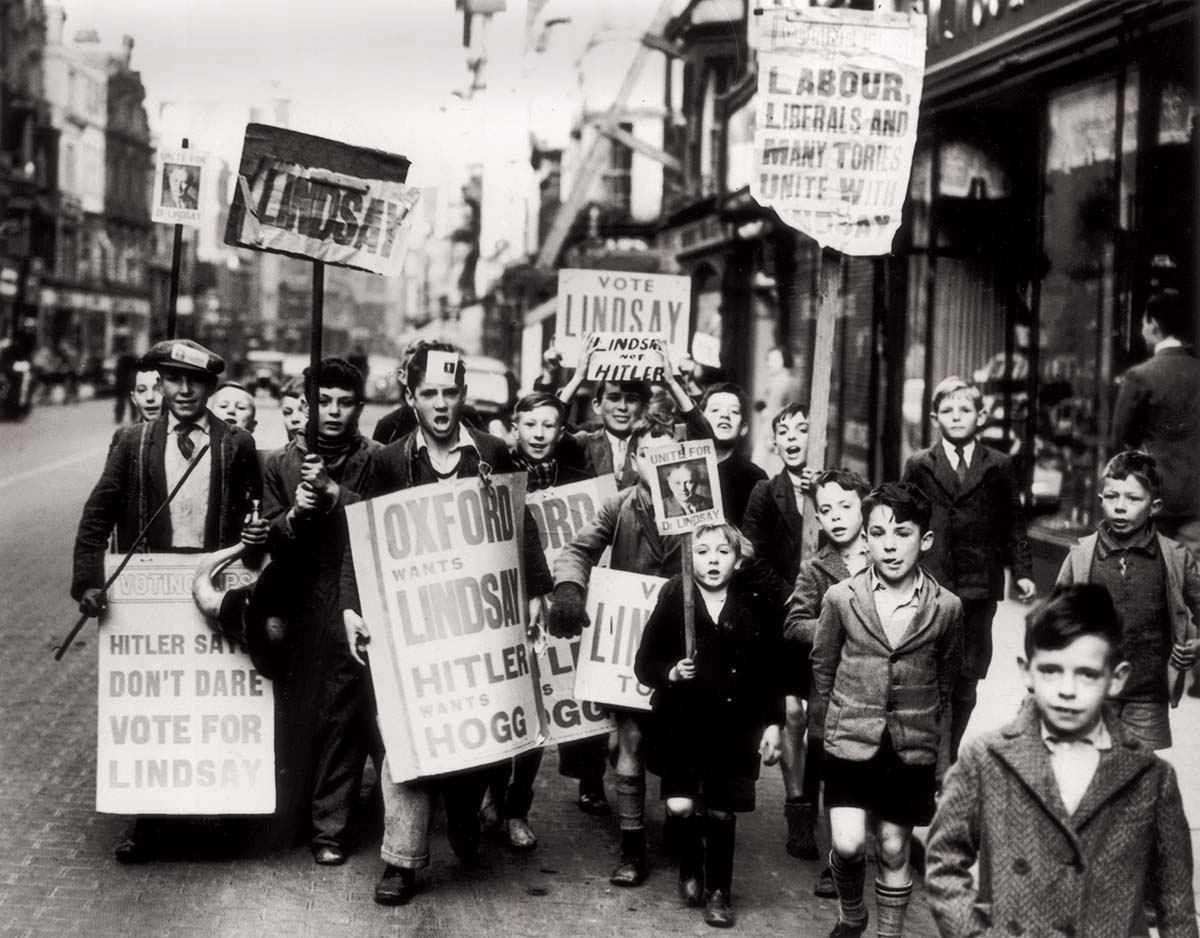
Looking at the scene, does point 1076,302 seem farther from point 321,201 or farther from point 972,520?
point 321,201

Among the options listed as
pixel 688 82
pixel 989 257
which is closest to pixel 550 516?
pixel 989 257

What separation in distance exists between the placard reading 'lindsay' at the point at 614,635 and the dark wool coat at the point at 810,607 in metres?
0.65

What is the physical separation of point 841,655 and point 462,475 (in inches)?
71.0

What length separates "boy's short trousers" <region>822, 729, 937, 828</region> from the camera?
5207mm

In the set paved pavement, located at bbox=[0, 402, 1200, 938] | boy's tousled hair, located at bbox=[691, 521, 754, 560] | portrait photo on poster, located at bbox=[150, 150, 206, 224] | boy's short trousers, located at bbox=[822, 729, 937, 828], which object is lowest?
paved pavement, located at bbox=[0, 402, 1200, 938]

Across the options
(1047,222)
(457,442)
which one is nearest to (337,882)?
(457,442)

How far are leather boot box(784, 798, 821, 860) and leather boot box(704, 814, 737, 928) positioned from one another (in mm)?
878

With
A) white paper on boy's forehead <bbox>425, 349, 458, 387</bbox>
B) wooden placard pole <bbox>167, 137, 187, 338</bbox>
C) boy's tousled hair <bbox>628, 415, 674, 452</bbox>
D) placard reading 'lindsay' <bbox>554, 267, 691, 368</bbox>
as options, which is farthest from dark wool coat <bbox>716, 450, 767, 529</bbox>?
wooden placard pole <bbox>167, 137, 187, 338</bbox>

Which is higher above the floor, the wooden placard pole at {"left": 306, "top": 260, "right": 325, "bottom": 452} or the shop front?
the shop front

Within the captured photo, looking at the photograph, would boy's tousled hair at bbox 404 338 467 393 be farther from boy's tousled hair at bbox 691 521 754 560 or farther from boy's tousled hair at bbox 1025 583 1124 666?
boy's tousled hair at bbox 1025 583 1124 666

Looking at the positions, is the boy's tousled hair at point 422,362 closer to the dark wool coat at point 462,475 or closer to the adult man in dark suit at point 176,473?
the dark wool coat at point 462,475

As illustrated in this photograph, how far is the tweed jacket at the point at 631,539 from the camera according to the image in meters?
6.70

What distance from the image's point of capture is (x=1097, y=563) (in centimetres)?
590

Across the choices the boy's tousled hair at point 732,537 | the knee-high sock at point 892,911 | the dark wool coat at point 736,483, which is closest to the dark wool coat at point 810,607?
the boy's tousled hair at point 732,537
